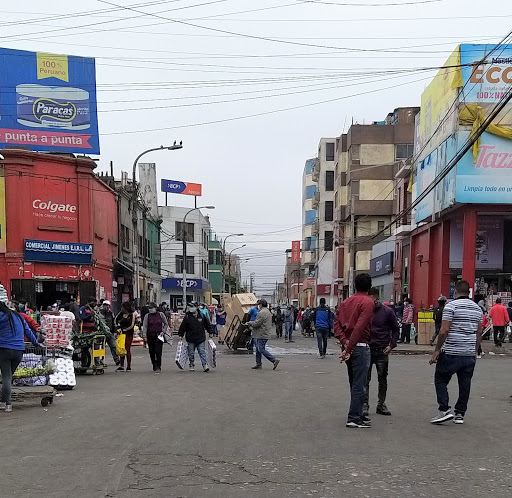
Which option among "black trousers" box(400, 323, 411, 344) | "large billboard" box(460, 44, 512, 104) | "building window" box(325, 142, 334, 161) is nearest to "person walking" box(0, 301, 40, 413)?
"black trousers" box(400, 323, 411, 344)

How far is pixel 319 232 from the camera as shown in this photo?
72.4 metres

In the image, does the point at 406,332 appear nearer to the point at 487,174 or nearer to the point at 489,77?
the point at 487,174

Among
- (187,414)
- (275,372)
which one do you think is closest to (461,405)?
(187,414)

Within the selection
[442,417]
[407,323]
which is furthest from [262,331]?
[407,323]

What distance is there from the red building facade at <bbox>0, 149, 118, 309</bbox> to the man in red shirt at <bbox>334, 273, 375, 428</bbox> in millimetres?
22077

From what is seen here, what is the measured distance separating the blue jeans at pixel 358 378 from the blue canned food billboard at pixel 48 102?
25.5 meters

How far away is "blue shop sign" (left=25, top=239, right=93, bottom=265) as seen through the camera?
27.7 metres

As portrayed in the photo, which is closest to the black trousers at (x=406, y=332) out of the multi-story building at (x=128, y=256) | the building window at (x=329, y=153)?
the multi-story building at (x=128, y=256)

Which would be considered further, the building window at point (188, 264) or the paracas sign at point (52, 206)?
the building window at point (188, 264)

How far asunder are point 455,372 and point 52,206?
23.8m

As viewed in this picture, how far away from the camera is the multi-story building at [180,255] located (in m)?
62.6

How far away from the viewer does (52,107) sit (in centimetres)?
3102

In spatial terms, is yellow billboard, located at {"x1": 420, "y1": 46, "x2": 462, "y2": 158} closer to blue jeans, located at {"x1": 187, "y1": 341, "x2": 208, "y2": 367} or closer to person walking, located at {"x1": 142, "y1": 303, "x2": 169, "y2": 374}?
blue jeans, located at {"x1": 187, "y1": 341, "x2": 208, "y2": 367}

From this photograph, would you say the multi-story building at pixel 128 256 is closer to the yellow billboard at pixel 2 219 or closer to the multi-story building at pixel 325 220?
the yellow billboard at pixel 2 219
